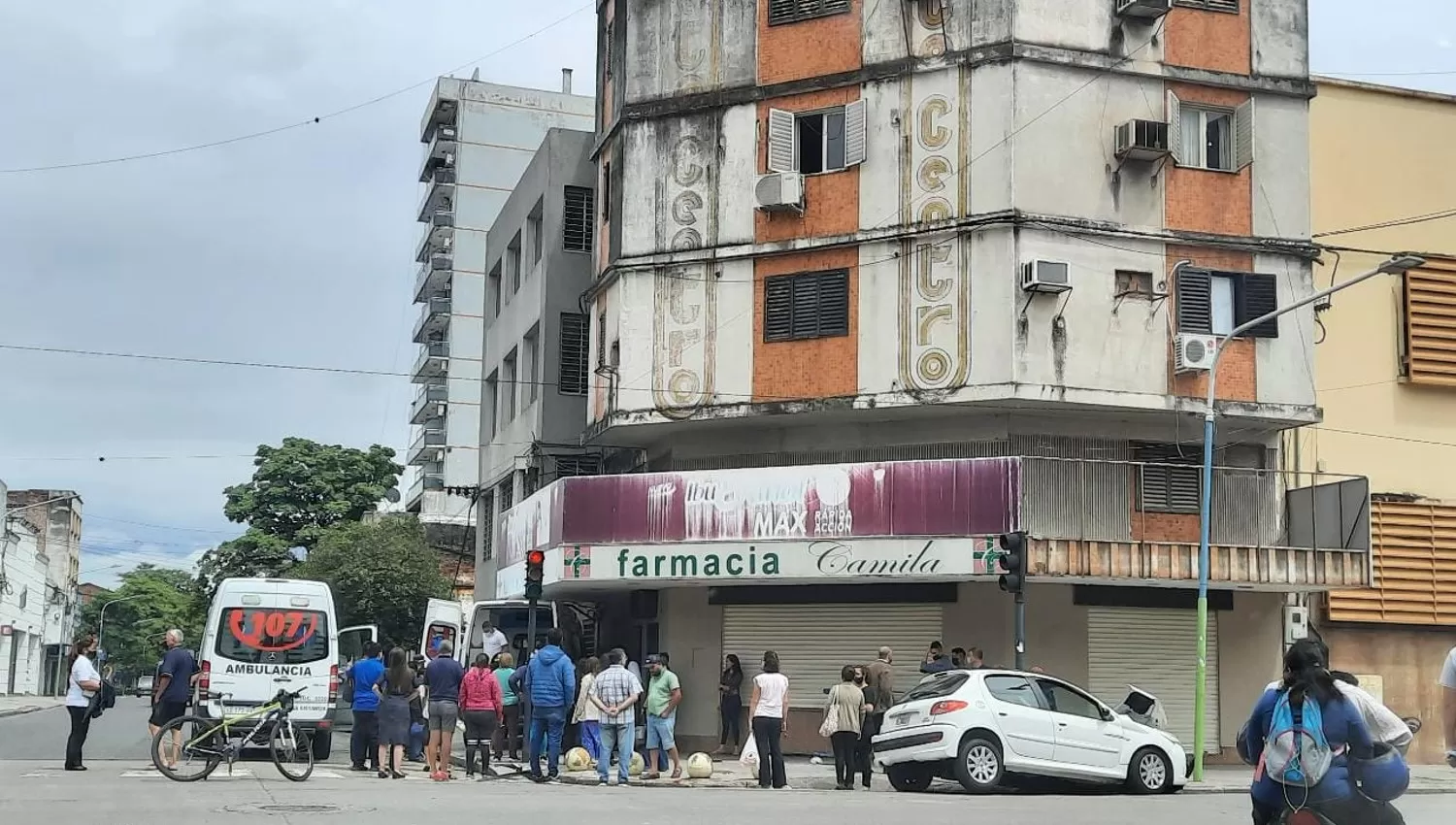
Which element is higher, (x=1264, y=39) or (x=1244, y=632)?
(x=1264, y=39)

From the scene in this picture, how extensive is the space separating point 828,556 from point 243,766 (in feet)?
31.5

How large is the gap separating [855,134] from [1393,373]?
11097 millimetres

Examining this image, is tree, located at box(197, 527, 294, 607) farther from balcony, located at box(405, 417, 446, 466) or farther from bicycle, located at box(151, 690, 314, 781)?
bicycle, located at box(151, 690, 314, 781)

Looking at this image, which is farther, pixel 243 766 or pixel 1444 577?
pixel 1444 577

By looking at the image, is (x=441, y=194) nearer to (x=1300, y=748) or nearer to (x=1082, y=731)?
(x=1082, y=731)

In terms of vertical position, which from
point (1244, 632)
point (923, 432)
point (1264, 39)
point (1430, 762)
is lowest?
point (1430, 762)

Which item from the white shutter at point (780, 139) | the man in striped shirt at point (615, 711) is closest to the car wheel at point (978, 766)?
the man in striped shirt at point (615, 711)

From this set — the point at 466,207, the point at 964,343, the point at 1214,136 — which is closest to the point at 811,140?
the point at 964,343

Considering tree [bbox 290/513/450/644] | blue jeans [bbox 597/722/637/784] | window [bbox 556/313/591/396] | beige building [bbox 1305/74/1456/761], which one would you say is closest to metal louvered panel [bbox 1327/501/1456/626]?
beige building [bbox 1305/74/1456/761]

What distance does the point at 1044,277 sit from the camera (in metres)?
24.6

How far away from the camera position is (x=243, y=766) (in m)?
19.9

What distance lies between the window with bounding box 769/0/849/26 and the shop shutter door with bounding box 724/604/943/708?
1024cm

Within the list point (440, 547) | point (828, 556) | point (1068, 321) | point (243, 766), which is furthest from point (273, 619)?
point (440, 547)

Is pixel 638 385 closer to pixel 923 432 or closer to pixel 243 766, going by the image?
pixel 923 432
